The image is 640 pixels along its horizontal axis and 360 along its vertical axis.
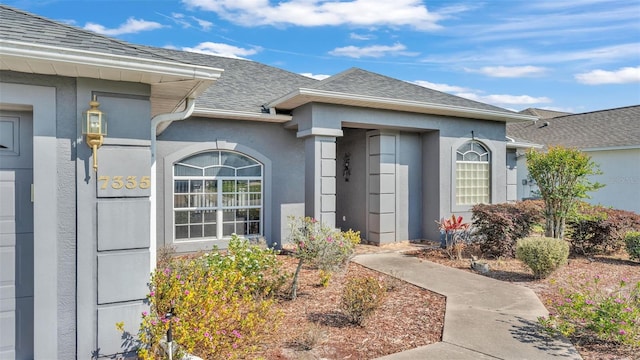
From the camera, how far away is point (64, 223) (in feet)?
12.1

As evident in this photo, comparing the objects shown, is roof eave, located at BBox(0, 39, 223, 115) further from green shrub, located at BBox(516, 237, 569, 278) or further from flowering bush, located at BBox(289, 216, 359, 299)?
green shrub, located at BBox(516, 237, 569, 278)

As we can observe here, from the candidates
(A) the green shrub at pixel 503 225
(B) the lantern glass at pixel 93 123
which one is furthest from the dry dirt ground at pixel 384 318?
(B) the lantern glass at pixel 93 123

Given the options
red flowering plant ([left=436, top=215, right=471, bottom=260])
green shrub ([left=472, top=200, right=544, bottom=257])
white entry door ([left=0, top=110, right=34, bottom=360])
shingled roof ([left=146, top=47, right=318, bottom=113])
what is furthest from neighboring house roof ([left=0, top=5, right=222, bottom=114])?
green shrub ([left=472, top=200, right=544, bottom=257])

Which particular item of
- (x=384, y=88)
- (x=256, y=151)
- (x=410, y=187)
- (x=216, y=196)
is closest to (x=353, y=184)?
(x=410, y=187)

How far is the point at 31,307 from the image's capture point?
3.76 m

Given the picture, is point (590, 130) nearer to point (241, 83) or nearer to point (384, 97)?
point (384, 97)

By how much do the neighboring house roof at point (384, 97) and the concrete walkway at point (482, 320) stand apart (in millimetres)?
4011

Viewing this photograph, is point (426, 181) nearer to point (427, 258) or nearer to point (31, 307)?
point (427, 258)

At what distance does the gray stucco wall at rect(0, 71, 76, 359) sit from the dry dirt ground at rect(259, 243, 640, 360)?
1989 mm

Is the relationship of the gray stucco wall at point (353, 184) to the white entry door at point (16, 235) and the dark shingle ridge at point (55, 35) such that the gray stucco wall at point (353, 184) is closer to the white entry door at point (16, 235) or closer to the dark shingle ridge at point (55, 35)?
the dark shingle ridge at point (55, 35)

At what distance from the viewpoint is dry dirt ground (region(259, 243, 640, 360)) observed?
414 cm

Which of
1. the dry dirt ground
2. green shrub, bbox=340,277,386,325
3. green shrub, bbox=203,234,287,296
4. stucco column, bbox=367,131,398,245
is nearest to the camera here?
the dry dirt ground

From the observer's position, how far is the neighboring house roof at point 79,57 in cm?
329

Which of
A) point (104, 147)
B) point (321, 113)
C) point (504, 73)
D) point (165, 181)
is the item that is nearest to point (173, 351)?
point (104, 147)
